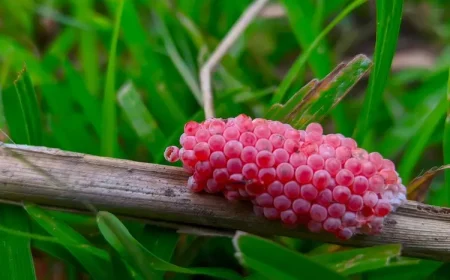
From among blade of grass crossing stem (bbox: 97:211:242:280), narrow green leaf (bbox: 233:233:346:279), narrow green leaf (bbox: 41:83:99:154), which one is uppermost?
narrow green leaf (bbox: 41:83:99:154)

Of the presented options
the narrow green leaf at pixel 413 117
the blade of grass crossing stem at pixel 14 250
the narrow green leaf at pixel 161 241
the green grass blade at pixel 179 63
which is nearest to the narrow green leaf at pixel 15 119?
the blade of grass crossing stem at pixel 14 250

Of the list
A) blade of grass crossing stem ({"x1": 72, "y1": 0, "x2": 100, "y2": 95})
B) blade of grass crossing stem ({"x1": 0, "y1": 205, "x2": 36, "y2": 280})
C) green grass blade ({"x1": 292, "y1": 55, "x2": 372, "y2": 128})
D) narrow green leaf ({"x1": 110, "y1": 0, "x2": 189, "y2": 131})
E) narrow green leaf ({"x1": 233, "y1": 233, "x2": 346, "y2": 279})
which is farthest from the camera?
blade of grass crossing stem ({"x1": 72, "y1": 0, "x2": 100, "y2": 95})

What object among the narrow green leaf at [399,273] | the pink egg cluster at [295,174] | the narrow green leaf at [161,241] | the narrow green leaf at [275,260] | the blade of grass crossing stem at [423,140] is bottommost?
the narrow green leaf at [275,260]

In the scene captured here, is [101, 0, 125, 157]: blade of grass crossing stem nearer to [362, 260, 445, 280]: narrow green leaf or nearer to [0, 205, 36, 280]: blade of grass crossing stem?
[0, 205, 36, 280]: blade of grass crossing stem

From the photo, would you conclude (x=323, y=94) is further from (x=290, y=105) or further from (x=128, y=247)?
(x=128, y=247)

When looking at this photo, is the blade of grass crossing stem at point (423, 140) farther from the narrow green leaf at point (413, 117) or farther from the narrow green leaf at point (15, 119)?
the narrow green leaf at point (15, 119)

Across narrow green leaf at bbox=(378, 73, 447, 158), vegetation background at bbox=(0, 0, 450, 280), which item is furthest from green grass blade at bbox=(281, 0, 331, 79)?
narrow green leaf at bbox=(378, 73, 447, 158)

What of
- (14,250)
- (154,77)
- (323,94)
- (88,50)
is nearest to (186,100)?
(154,77)
